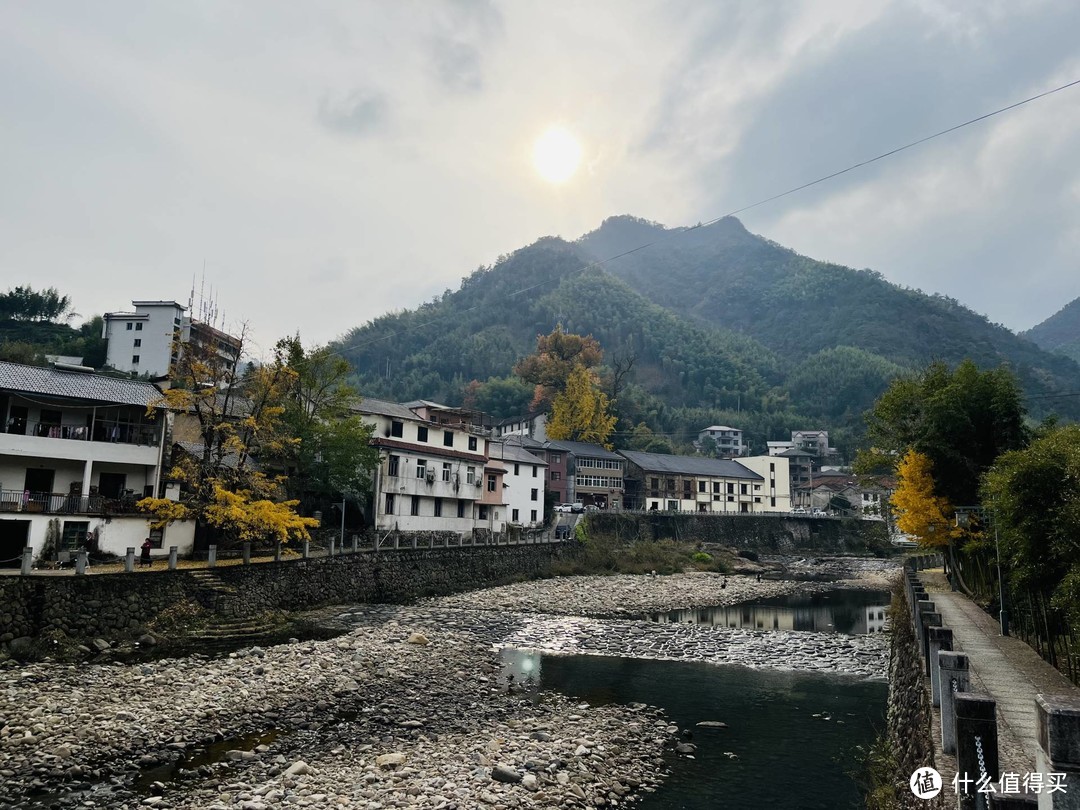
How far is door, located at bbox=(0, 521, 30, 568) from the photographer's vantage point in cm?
2589

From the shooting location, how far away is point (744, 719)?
59.8ft

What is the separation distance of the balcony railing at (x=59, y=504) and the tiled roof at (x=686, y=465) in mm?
58210

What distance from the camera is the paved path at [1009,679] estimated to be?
8.83 metres

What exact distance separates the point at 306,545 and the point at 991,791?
31075mm

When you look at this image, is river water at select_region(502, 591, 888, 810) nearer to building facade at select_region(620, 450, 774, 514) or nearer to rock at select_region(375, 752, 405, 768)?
rock at select_region(375, 752, 405, 768)

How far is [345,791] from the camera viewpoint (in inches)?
483

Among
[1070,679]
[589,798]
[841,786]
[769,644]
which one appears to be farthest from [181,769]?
[769,644]

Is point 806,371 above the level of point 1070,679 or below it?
above

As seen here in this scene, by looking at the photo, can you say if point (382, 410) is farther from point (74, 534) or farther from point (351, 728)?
point (351, 728)

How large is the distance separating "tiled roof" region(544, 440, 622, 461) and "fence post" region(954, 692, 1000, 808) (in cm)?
6488

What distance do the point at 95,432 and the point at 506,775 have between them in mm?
27316

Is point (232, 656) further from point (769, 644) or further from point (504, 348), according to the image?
point (504, 348)

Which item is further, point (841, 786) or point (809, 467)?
point (809, 467)

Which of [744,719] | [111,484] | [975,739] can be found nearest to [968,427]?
[744,719]
